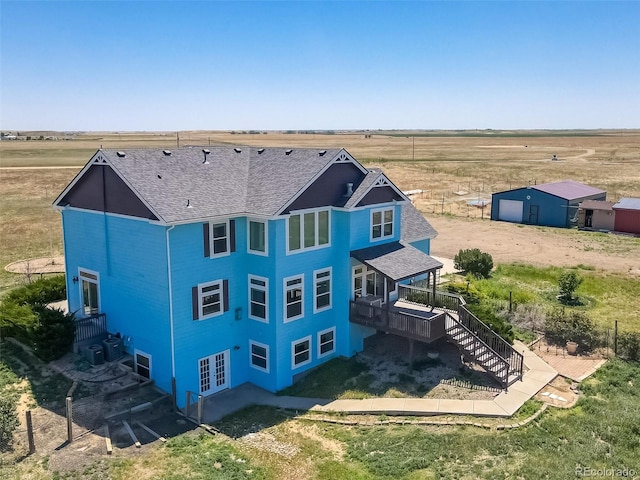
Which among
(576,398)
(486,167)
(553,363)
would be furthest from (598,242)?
(486,167)

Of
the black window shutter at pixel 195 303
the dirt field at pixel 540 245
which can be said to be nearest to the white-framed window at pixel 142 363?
the black window shutter at pixel 195 303

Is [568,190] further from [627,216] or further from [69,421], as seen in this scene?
[69,421]

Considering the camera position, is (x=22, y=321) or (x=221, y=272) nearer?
(x=221, y=272)

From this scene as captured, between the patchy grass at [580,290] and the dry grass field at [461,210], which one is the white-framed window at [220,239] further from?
the patchy grass at [580,290]

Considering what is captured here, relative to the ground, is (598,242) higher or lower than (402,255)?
lower

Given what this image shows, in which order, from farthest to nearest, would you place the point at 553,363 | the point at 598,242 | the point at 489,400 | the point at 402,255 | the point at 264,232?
the point at 598,242 < the point at 402,255 < the point at 553,363 < the point at 264,232 < the point at 489,400

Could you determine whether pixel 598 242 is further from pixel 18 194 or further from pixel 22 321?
pixel 18 194
